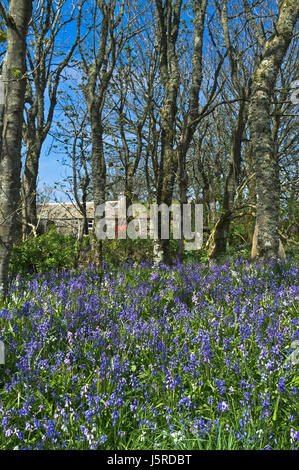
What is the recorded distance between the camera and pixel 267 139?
6.98 metres

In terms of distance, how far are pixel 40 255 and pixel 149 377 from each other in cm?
626

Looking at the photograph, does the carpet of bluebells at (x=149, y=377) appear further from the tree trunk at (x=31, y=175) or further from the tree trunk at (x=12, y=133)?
the tree trunk at (x=31, y=175)

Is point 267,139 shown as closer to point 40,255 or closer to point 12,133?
point 12,133

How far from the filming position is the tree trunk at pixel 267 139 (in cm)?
676

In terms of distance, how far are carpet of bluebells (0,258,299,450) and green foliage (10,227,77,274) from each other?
11.6 feet

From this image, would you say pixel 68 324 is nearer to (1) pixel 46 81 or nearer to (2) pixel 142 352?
(2) pixel 142 352

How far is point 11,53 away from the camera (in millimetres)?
4926

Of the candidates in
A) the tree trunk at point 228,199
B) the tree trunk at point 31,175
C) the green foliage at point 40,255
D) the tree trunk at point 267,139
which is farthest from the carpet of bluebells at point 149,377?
the tree trunk at point 31,175

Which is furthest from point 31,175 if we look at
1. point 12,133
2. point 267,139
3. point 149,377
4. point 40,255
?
point 149,377

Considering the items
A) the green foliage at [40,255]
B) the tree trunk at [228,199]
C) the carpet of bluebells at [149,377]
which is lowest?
the carpet of bluebells at [149,377]

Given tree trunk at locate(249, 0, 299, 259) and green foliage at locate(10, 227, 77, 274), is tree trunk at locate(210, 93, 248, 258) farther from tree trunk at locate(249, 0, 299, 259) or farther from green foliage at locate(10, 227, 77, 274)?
green foliage at locate(10, 227, 77, 274)

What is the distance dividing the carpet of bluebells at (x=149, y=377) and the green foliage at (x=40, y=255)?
3.53 metres

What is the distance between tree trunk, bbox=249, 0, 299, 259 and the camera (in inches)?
266

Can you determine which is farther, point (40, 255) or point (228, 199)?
point (228, 199)
